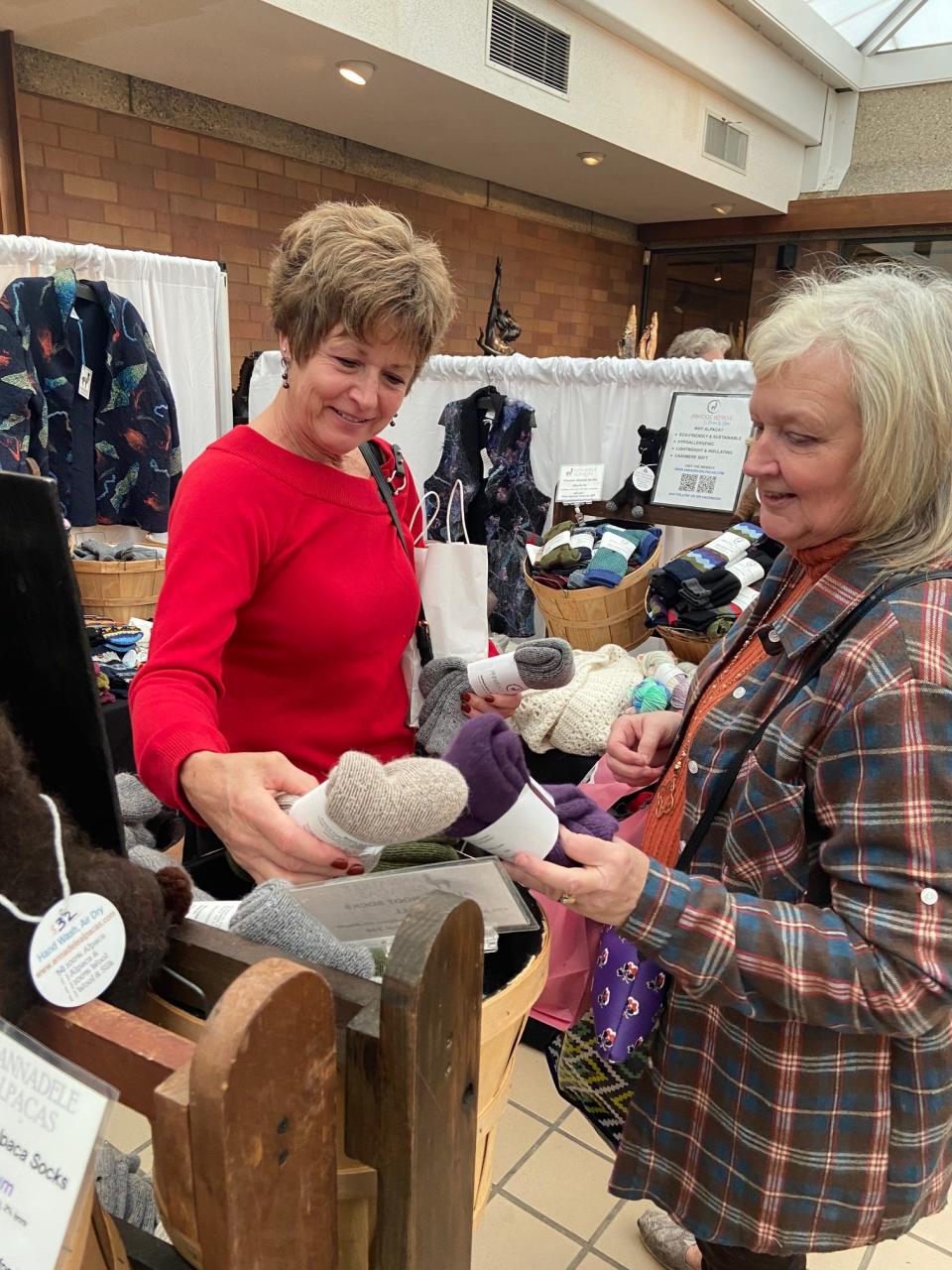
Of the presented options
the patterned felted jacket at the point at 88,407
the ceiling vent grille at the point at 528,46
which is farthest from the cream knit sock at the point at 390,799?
the ceiling vent grille at the point at 528,46

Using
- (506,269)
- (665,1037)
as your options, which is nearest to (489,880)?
(665,1037)

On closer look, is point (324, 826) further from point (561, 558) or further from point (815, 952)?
point (561, 558)

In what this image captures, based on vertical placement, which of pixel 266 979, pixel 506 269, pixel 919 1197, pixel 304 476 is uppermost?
pixel 506 269

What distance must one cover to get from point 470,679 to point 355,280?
1.95 feet

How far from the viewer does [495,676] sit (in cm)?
131

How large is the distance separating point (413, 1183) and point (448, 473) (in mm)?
3193

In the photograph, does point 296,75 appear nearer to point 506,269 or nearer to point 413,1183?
point 506,269

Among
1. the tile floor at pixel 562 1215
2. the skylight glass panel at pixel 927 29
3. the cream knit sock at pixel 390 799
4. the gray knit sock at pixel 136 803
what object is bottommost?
the tile floor at pixel 562 1215

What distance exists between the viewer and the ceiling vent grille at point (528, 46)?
4773mm

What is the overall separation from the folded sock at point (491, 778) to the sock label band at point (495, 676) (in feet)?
1.56

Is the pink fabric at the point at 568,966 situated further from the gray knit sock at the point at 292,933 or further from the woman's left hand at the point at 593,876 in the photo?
the gray knit sock at the point at 292,933

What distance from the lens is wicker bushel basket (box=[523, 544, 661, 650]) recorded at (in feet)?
8.76

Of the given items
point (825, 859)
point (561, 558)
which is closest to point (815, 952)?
point (825, 859)

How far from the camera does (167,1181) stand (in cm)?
41
